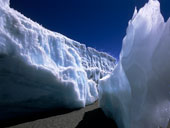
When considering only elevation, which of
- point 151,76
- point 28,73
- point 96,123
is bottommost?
point 96,123

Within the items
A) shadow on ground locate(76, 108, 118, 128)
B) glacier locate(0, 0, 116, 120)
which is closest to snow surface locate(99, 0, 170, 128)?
shadow on ground locate(76, 108, 118, 128)

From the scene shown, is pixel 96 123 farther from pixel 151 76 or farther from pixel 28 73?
pixel 28 73

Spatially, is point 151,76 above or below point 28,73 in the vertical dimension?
below

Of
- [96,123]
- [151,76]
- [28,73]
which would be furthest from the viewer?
[28,73]

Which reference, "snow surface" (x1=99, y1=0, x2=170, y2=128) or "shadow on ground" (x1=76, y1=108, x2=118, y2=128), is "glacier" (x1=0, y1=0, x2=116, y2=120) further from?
"snow surface" (x1=99, y1=0, x2=170, y2=128)

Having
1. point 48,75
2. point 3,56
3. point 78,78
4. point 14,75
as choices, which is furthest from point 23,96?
point 78,78

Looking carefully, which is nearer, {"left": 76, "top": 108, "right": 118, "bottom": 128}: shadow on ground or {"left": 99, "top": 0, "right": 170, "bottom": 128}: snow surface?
{"left": 99, "top": 0, "right": 170, "bottom": 128}: snow surface

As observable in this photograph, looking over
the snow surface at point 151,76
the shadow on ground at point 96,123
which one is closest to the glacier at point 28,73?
the shadow on ground at point 96,123

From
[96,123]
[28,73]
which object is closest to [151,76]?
[96,123]

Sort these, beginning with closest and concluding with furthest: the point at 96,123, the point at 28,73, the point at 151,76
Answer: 1. the point at 151,76
2. the point at 96,123
3. the point at 28,73

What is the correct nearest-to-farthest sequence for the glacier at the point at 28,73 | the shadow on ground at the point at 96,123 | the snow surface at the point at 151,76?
the snow surface at the point at 151,76, the shadow on ground at the point at 96,123, the glacier at the point at 28,73

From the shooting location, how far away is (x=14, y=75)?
2992 mm

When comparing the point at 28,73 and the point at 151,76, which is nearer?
the point at 151,76

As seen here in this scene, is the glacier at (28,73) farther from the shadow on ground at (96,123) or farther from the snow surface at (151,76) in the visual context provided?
the snow surface at (151,76)
